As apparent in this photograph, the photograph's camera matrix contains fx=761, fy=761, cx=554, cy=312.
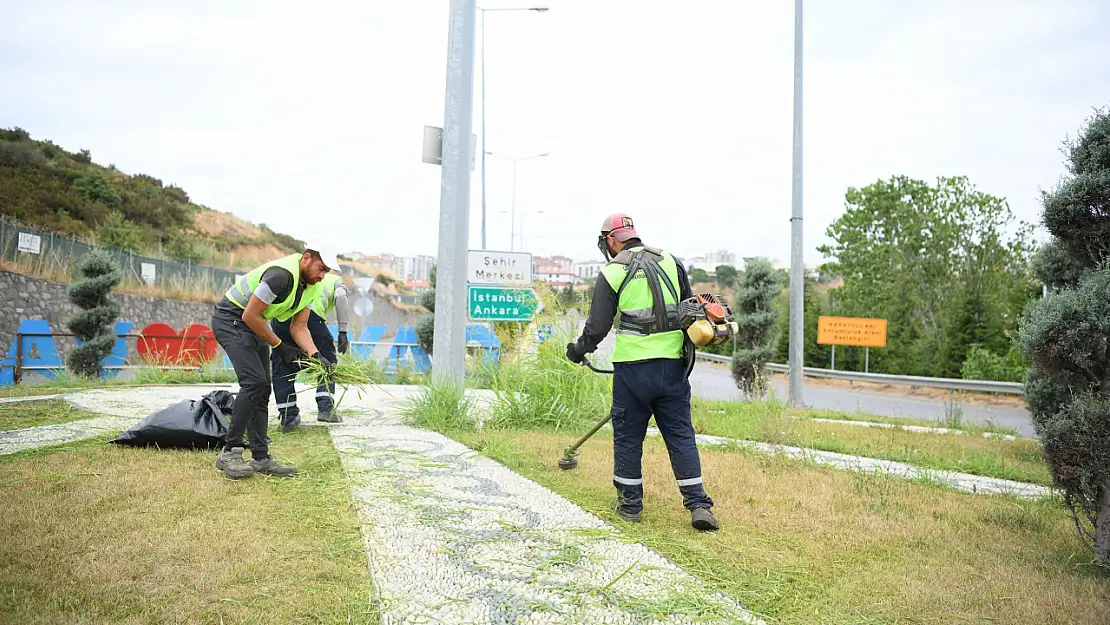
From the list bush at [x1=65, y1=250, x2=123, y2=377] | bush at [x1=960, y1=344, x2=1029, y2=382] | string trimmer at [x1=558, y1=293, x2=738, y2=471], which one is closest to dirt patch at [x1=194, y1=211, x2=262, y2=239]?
bush at [x1=65, y1=250, x2=123, y2=377]

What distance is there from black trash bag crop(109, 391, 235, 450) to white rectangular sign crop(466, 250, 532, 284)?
7.49 metres

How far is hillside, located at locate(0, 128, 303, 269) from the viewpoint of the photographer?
81.7ft

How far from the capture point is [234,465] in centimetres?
556

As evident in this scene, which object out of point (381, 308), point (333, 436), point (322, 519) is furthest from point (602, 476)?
point (381, 308)

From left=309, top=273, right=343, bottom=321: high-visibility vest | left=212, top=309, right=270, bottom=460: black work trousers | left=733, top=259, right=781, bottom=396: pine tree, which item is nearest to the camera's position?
left=212, top=309, right=270, bottom=460: black work trousers

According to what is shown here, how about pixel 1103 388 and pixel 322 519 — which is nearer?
pixel 1103 388

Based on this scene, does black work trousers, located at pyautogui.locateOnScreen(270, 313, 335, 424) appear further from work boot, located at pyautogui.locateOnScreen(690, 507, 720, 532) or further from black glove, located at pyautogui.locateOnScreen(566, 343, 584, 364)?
work boot, located at pyautogui.locateOnScreen(690, 507, 720, 532)

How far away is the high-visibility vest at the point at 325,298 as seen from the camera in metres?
8.24

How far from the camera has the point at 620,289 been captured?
4965 mm

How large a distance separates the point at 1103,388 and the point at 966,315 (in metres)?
22.4

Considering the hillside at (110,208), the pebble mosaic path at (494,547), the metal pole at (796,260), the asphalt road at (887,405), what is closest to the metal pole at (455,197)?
the pebble mosaic path at (494,547)

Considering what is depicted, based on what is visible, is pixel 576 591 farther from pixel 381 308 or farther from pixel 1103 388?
pixel 381 308

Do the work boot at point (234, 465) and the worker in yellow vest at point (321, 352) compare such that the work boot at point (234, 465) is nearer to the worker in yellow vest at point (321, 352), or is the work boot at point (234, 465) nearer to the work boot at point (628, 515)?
the worker in yellow vest at point (321, 352)

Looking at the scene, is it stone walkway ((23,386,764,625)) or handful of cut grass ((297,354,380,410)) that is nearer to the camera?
stone walkway ((23,386,764,625))
